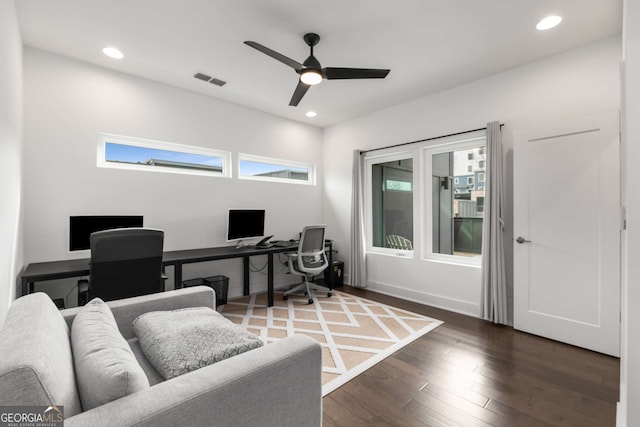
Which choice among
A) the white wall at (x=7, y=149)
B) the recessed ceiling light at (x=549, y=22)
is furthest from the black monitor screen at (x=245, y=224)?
the recessed ceiling light at (x=549, y=22)

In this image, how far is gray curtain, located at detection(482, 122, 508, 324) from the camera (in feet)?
10.4

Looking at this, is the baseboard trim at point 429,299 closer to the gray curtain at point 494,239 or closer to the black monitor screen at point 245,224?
the gray curtain at point 494,239

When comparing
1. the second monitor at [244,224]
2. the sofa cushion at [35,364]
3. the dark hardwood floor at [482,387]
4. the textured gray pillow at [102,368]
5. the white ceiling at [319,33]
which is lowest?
the dark hardwood floor at [482,387]

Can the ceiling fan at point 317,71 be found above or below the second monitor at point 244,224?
→ above

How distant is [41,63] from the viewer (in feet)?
9.42

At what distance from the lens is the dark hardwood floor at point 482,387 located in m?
1.79

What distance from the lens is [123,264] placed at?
93.0 inches

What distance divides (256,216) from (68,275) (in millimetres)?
2149

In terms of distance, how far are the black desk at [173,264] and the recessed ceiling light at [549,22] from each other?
134 inches

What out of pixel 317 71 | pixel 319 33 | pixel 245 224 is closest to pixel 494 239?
pixel 317 71

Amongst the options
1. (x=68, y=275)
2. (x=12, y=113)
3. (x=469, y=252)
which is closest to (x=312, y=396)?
(x=68, y=275)

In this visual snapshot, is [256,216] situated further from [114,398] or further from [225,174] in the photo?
[114,398]

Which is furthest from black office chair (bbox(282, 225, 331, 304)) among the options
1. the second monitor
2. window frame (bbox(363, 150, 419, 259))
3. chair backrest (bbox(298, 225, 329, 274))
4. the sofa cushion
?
the sofa cushion

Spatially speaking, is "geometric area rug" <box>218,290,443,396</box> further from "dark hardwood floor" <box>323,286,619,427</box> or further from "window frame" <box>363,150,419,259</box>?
"window frame" <box>363,150,419,259</box>
